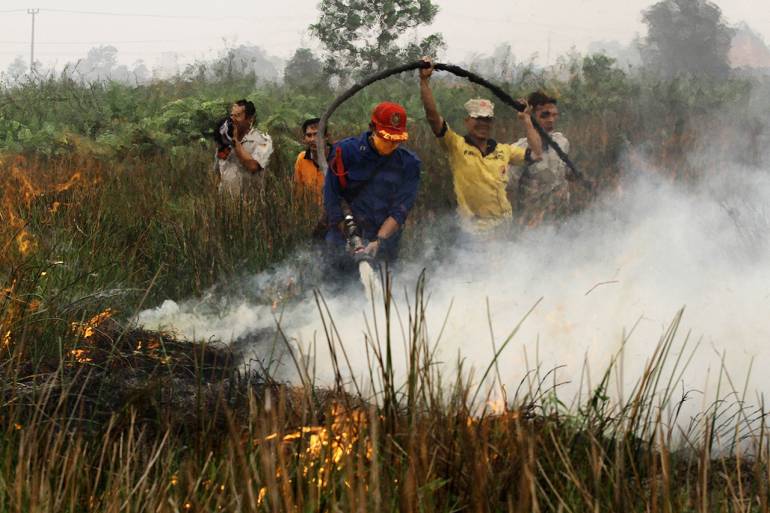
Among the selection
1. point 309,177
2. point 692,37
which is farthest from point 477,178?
point 692,37

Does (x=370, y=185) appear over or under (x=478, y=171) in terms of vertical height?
under

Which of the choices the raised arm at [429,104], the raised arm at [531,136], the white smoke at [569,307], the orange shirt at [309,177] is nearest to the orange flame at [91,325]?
the white smoke at [569,307]

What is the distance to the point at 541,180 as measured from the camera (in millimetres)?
8367

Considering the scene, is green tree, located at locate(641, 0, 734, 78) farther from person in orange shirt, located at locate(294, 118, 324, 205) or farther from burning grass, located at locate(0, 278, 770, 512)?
burning grass, located at locate(0, 278, 770, 512)

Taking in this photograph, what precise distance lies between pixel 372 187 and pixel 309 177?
1789 mm

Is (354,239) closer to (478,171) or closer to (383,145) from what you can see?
(383,145)

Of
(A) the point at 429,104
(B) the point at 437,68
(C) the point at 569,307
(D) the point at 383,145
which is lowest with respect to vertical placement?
(C) the point at 569,307

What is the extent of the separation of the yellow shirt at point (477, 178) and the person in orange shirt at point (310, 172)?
1303 mm

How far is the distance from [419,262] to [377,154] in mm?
1541

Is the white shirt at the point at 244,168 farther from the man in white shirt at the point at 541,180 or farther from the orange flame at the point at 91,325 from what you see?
the orange flame at the point at 91,325

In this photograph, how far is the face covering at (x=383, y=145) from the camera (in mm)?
6523

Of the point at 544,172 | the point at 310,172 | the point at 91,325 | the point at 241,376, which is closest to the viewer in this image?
the point at 91,325

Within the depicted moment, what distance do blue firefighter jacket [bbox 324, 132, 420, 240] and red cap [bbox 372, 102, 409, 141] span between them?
0.20m

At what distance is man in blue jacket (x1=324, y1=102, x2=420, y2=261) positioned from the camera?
21.7 feet
